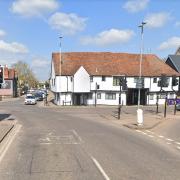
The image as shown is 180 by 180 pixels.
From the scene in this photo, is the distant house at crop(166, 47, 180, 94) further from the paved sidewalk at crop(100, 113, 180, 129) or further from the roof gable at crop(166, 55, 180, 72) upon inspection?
the paved sidewalk at crop(100, 113, 180, 129)

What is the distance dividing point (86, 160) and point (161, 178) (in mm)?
3698

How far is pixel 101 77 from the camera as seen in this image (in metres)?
71.0

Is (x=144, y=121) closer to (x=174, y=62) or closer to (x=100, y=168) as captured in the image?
(x=100, y=168)

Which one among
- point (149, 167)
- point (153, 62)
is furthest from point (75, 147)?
point (153, 62)

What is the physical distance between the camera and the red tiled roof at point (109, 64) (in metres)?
71.7

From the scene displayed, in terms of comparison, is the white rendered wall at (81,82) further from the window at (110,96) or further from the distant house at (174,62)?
the distant house at (174,62)

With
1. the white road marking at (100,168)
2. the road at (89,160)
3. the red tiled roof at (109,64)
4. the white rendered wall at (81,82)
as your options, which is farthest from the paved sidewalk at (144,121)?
the red tiled roof at (109,64)

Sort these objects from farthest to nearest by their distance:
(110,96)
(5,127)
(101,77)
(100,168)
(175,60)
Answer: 1. (175,60)
2. (101,77)
3. (110,96)
4. (5,127)
5. (100,168)

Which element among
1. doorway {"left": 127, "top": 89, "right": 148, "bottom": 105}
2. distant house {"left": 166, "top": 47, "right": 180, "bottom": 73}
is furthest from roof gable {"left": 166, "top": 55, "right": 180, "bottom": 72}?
doorway {"left": 127, "top": 89, "right": 148, "bottom": 105}

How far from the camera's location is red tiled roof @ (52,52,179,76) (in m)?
71.7

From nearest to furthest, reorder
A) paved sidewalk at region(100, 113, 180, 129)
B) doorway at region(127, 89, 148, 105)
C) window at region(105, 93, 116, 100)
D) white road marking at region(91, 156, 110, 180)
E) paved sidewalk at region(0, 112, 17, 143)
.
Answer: white road marking at region(91, 156, 110, 180), paved sidewalk at region(0, 112, 17, 143), paved sidewalk at region(100, 113, 180, 129), window at region(105, 93, 116, 100), doorway at region(127, 89, 148, 105)

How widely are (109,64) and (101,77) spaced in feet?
A: 12.6

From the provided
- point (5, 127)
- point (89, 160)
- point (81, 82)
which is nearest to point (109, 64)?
point (81, 82)

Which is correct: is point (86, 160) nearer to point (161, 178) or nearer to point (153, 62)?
point (161, 178)
